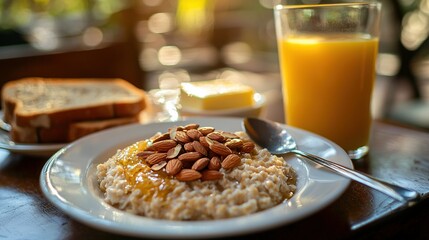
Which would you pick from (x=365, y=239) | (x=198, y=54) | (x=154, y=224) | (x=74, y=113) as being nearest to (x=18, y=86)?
(x=74, y=113)

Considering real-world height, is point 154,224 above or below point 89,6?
below

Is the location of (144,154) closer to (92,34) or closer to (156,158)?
(156,158)

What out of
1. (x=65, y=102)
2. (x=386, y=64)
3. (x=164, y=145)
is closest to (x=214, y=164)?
(x=164, y=145)

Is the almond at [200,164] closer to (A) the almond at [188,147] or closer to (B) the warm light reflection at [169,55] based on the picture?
(A) the almond at [188,147]

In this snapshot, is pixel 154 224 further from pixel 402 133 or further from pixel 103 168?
pixel 402 133

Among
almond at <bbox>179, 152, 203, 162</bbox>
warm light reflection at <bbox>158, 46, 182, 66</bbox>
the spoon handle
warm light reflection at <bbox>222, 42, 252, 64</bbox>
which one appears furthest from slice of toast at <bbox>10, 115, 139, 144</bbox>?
warm light reflection at <bbox>222, 42, 252, 64</bbox>

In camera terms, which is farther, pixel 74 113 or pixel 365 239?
pixel 74 113

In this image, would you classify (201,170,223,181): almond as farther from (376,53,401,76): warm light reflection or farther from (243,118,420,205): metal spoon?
(376,53,401,76): warm light reflection
